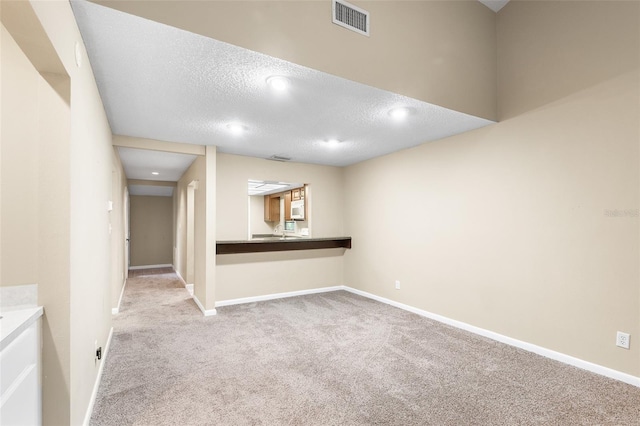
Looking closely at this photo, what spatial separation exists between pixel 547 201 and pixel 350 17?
2464 millimetres

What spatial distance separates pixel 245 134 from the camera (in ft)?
12.3

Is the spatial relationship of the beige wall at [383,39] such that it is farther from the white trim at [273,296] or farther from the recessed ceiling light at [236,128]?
the white trim at [273,296]

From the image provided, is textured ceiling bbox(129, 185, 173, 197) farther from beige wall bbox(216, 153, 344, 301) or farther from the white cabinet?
the white cabinet

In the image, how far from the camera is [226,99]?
8.86ft

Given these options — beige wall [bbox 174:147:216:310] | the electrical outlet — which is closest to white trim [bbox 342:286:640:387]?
the electrical outlet

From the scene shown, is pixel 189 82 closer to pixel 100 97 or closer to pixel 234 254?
pixel 100 97

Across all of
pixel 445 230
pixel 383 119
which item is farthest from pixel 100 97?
pixel 445 230

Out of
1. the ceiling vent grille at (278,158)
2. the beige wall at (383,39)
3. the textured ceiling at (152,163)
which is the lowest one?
the textured ceiling at (152,163)

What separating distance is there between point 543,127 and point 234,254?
4226mm

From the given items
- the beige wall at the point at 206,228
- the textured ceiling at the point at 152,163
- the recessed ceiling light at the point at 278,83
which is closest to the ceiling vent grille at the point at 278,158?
the beige wall at the point at 206,228

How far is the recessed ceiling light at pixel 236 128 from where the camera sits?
11.2 ft

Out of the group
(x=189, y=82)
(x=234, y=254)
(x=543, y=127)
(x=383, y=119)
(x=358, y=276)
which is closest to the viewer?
(x=189, y=82)

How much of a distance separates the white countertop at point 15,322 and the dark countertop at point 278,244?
9.75 feet

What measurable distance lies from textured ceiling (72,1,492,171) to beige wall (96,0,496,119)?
73mm
